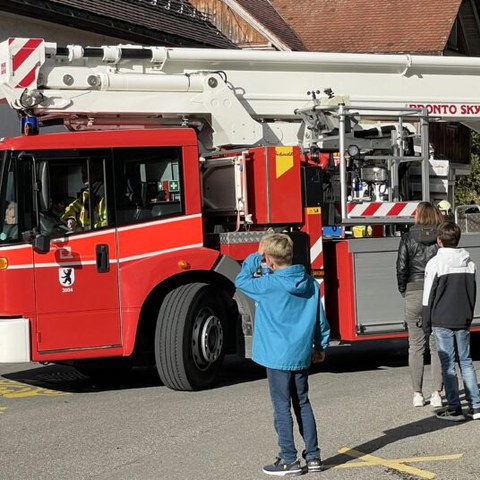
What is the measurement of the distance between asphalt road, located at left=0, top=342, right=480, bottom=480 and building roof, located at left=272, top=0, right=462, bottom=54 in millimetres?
22476

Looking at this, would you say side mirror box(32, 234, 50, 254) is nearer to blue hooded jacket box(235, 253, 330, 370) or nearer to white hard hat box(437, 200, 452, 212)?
blue hooded jacket box(235, 253, 330, 370)

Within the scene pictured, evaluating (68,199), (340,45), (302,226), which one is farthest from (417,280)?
(340,45)

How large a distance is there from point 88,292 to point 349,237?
3.11 m

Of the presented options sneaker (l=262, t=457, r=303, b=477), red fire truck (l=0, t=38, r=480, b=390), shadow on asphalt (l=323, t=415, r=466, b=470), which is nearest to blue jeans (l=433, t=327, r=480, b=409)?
shadow on asphalt (l=323, t=415, r=466, b=470)

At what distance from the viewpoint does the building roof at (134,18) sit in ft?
58.9

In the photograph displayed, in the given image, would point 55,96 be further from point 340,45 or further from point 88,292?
point 340,45

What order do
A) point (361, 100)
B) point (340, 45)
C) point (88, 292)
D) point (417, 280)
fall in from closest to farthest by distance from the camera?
point (417, 280) → point (88, 292) → point (361, 100) → point (340, 45)

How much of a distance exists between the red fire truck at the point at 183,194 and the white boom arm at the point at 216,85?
0.07 ft

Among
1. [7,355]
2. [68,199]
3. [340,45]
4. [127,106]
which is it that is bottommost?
[7,355]

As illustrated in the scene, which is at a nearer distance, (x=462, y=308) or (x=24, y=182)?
(x=462, y=308)

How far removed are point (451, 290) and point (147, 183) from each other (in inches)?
137

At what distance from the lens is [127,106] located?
1080cm

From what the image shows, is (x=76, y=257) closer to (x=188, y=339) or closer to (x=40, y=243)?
(x=40, y=243)

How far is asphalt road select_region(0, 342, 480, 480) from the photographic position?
6.92 metres
